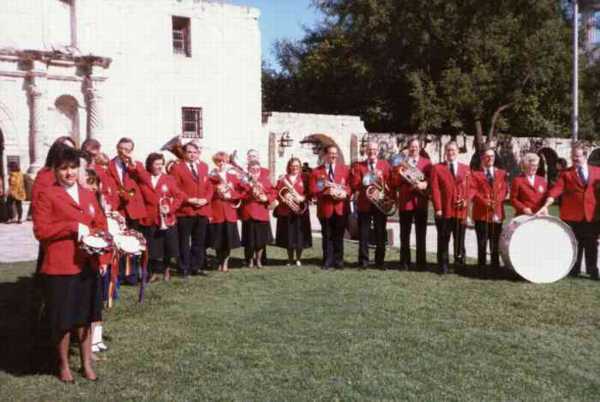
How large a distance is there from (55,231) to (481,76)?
89.8 feet

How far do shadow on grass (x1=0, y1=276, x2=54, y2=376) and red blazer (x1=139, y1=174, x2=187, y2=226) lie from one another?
6.49 ft

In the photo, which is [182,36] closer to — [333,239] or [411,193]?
[333,239]

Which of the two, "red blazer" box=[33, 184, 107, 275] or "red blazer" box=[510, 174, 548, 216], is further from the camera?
"red blazer" box=[510, 174, 548, 216]

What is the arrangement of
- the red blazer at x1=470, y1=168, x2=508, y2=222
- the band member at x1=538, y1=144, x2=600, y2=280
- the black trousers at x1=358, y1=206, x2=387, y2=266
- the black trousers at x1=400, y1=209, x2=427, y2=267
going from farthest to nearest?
1. the black trousers at x1=358, y1=206, x2=387, y2=266
2. the black trousers at x1=400, y1=209, x2=427, y2=267
3. the red blazer at x1=470, y1=168, x2=508, y2=222
4. the band member at x1=538, y1=144, x2=600, y2=280

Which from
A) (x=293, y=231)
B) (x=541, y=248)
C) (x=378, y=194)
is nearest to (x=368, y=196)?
(x=378, y=194)

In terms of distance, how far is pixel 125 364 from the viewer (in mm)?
5738

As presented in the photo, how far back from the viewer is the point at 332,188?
33.5 ft

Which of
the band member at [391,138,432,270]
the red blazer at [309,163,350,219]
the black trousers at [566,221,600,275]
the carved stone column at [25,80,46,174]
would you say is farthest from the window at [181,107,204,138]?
the black trousers at [566,221,600,275]

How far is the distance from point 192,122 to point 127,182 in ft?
51.2

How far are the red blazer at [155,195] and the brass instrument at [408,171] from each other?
3.39 m

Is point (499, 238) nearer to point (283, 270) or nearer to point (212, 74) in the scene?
point (283, 270)

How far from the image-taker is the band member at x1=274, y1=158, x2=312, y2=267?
10734 mm

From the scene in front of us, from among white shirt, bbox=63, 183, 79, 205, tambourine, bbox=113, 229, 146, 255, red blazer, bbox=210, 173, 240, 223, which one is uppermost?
white shirt, bbox=63, 183, 79, 205

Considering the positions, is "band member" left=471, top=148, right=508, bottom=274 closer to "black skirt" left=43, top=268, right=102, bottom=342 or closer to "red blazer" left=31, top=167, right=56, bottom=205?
"black skirt" left=43, top=268, right=102, bottom=342
